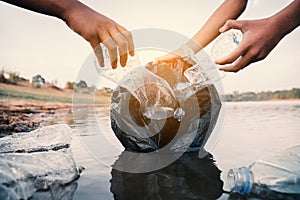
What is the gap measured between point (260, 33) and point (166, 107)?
0.72 meters

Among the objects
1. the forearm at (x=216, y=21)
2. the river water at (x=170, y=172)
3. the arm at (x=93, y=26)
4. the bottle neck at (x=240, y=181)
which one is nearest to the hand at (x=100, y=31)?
the arm at (x=93, y=26)

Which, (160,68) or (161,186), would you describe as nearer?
(161,186)

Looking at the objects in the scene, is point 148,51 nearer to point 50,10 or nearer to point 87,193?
point 50,10

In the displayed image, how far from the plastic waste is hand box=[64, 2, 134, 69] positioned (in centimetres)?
68

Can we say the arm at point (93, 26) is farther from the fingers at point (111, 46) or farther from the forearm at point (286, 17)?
the forearm at point (286, 17)

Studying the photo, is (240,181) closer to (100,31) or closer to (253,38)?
(253,38)

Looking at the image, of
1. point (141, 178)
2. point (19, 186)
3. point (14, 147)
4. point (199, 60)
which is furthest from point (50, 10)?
point (199, 60)

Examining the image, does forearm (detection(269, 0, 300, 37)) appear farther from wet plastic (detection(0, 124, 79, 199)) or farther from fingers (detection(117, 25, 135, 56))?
wet plastic (detection(0, 124, 79, 199))

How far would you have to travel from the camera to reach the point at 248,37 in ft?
4.36

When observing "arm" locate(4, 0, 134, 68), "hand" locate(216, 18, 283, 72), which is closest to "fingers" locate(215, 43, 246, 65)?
"hand" locate(216, 18, 283, 72)

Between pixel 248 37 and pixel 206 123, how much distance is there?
2.65ft

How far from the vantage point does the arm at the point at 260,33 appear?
4.36 ft

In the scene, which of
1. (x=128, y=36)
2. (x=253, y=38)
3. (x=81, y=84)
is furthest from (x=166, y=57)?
(x=128, y=36)

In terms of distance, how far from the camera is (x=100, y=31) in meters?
1.12
